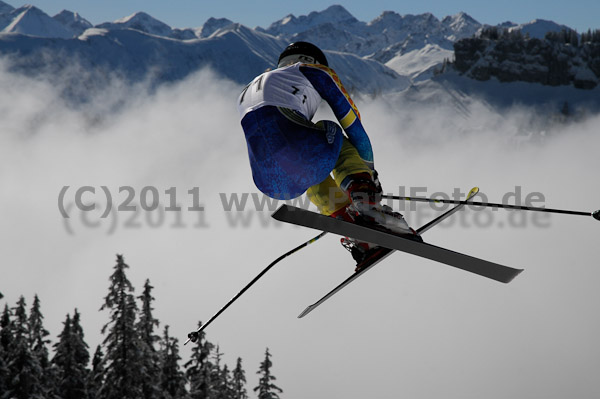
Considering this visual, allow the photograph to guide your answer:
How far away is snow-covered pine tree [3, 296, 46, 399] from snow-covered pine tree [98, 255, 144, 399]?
221 centimetres

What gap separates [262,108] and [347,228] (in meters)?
1.30

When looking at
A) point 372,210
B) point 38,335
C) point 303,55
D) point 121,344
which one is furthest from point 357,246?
point 38,335

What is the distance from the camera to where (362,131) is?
4938 mm

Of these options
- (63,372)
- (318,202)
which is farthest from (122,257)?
(318,202)

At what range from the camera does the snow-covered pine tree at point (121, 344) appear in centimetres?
1898

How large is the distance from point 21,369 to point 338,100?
58.3ft

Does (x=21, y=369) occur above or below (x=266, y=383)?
below

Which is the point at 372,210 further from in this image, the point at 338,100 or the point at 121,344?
the point at 121,344

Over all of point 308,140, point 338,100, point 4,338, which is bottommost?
point 308,140

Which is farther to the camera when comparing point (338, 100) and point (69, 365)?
point (69, 365)

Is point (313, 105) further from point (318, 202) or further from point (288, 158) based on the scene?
point (318, 202)

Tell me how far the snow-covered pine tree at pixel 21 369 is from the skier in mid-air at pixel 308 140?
662 inches

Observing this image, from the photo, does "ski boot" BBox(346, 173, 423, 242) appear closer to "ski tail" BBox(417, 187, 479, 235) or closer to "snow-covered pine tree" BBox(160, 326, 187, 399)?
"ski tail" BBox(417, 187, 479, 235)

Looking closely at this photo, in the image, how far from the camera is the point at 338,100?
4828 mm
